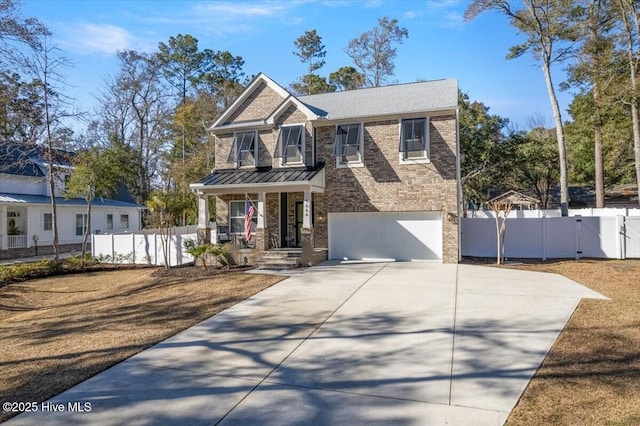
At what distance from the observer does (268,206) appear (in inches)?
680

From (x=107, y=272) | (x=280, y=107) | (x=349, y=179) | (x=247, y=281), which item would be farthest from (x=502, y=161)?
(x=107, y=272)

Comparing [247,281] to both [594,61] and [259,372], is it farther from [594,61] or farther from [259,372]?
[594,61]

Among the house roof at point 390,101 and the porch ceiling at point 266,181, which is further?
the house roof at point 390,101

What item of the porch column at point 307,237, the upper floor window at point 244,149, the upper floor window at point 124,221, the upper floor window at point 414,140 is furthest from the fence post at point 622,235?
the upper floor window at point 124,221

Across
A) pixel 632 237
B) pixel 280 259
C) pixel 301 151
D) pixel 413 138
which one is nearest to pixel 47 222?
pixel 301 151

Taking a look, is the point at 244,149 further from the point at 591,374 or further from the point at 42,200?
the point at 42,200

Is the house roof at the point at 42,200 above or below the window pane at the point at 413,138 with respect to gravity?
below

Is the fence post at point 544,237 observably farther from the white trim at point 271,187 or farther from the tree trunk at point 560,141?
the white trim at point 271,187

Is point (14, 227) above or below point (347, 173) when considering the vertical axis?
below

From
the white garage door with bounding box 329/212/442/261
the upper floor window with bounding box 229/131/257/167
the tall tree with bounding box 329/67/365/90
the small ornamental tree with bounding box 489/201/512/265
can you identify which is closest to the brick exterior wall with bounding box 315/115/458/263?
the white garage door with bounding box 329/212/442/261

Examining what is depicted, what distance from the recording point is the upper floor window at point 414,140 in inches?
596

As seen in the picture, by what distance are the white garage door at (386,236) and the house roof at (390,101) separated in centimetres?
412

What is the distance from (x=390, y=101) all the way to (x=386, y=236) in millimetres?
5746

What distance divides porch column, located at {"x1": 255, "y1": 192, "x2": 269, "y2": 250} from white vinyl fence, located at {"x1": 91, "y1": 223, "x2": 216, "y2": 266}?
309cm
